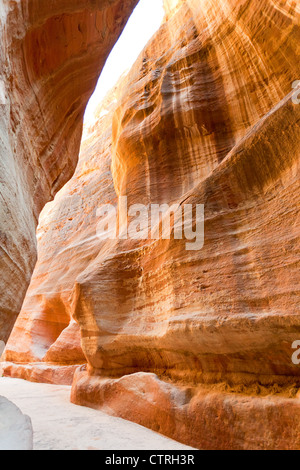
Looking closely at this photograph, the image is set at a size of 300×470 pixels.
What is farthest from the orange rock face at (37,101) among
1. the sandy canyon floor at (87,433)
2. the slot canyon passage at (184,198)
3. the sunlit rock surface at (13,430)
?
the sandy canyon floor at (87,433)

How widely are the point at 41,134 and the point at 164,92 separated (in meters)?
3.27

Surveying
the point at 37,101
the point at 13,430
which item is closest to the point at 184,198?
the point at 37,101

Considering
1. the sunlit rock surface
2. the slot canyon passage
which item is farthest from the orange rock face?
the sunlit rock surface

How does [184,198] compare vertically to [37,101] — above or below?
below

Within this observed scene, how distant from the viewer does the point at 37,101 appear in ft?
17.3

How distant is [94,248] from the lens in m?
13.1

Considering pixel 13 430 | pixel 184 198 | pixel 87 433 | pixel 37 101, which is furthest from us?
pixel 37 101

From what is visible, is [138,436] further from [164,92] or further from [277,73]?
[164,92]

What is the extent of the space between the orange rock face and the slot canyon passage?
32 millimetres

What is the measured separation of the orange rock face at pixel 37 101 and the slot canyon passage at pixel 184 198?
0.03m

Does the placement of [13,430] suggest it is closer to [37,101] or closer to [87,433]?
[87,433]

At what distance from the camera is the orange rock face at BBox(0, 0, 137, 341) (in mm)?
3896

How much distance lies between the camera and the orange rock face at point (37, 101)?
390cm

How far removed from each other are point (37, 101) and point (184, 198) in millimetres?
3091
